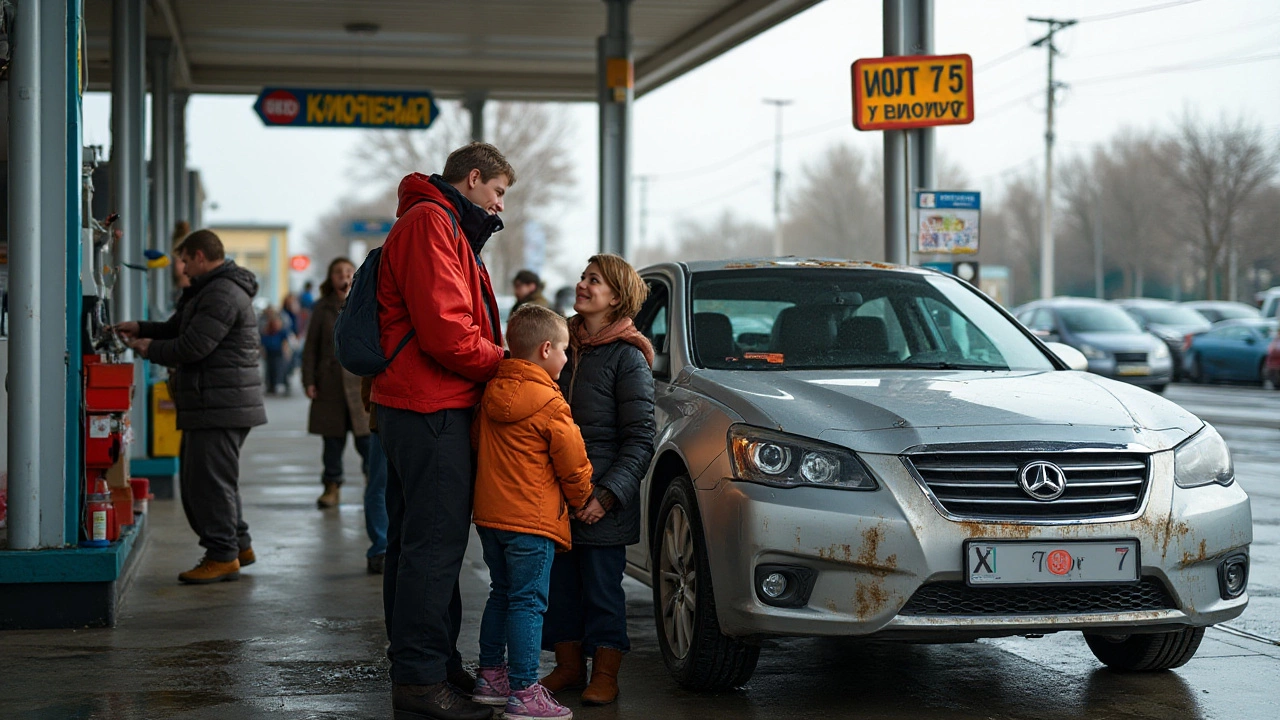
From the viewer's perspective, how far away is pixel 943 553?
15.1 ft

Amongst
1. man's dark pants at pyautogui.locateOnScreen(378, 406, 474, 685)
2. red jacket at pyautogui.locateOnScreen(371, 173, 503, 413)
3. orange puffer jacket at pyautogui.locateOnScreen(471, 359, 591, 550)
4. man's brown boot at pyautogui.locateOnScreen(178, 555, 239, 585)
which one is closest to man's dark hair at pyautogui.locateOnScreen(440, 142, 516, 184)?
red jacket at pyautogui.locateOnScreen(371, 173, 503, 413)

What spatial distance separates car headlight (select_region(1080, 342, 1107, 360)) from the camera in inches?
953

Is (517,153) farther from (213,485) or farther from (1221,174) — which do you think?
(213,485)

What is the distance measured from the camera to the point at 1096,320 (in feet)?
84.1

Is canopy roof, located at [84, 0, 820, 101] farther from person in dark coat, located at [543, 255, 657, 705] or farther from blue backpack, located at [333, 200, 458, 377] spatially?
blue backpack, located at [333, 200, 458, 377]

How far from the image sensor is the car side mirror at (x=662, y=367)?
5949 millimetres

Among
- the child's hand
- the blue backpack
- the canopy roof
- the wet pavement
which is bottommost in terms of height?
the wet pavement

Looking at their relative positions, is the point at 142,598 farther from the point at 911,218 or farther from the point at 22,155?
the point at 911,218

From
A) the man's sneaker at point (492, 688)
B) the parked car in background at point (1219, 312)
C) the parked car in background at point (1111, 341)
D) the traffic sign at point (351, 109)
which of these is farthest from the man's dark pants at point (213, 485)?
the parked car in background at point (1219, 312)

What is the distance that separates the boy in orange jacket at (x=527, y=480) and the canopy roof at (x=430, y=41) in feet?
38.5

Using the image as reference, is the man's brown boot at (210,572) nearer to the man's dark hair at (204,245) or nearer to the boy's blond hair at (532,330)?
the man's dark hair at (204,245)

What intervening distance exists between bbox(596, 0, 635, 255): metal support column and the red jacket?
1116 centimetres

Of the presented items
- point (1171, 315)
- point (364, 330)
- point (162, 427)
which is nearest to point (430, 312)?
point (364, 330)

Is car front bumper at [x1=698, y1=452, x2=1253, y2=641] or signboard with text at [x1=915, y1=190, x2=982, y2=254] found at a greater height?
signboard with text at [x1=915, y1=190, x2=982, y2=254]
